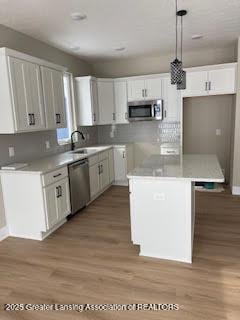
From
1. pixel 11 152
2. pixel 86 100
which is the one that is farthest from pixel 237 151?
pixel 11 152

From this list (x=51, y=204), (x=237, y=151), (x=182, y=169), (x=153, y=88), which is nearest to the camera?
(x=182, y=169)

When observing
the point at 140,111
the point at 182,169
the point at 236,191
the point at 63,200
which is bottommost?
the point at 236,191

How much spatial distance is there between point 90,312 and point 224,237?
188 centimetres

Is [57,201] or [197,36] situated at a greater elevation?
[197,36]

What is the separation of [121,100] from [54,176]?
2784 millimetres

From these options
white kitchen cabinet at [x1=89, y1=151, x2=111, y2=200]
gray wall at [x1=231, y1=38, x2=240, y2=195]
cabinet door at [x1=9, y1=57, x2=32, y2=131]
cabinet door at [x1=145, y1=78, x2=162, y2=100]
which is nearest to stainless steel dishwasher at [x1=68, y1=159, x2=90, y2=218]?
white kitchen cabinet at [x1=89, y1=151, x2=111, y2=200]

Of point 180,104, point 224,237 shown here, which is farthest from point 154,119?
point 224,237

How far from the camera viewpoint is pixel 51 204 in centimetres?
319

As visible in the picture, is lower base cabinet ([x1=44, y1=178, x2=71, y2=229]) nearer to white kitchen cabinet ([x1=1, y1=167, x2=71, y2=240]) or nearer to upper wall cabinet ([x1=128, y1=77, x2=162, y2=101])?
white kitchen cabinet ([x1=1, y1=167, x2=71, y2=240])

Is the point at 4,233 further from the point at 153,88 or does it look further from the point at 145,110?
the point at 153,88

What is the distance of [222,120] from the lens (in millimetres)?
5086

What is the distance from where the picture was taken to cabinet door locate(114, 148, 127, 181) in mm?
5257

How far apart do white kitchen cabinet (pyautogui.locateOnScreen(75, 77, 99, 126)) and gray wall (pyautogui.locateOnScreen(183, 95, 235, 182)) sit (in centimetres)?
193

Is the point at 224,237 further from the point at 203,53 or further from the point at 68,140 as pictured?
the point at 203,53
